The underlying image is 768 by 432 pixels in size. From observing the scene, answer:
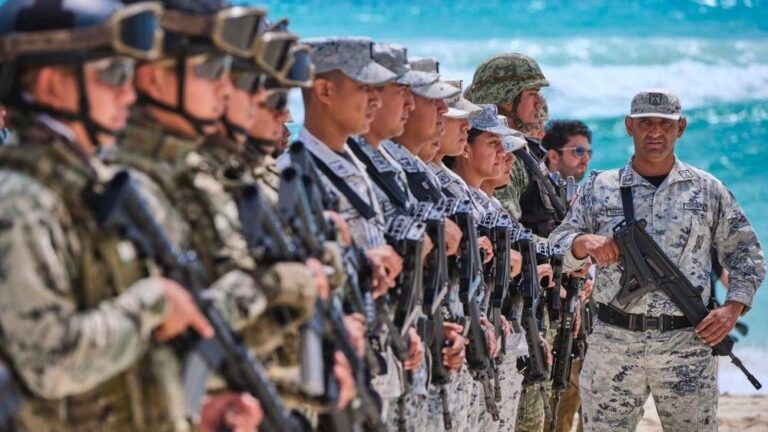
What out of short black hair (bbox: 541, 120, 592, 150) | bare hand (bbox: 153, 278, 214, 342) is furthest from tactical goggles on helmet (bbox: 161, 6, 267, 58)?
short black hair (bbox: 541, 120, 592, 150)

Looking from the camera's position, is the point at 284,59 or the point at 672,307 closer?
the point at 284,59

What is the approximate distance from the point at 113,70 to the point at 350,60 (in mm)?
2513

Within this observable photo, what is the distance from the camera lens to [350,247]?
6.36 m

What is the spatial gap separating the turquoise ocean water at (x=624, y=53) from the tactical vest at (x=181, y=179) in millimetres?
10480

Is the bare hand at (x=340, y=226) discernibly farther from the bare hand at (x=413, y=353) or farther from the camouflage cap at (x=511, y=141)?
the camouflage cap at (x=511, y=141)

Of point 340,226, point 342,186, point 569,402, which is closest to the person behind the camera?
point 340,226

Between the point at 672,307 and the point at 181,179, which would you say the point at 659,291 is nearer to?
the point at 672,307

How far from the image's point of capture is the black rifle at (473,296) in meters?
8.01

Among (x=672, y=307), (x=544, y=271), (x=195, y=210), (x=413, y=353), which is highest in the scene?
(x=195, y=210)

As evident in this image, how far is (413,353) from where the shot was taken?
7156 millimetres

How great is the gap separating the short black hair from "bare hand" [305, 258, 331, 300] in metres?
7.06

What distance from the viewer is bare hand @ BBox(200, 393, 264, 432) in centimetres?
488

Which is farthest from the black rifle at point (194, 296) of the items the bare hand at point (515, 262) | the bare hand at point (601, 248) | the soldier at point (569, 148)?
the soldier at point (569, 148)

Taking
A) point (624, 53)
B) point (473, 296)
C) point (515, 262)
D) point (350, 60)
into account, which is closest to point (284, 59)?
point (350, 60)
